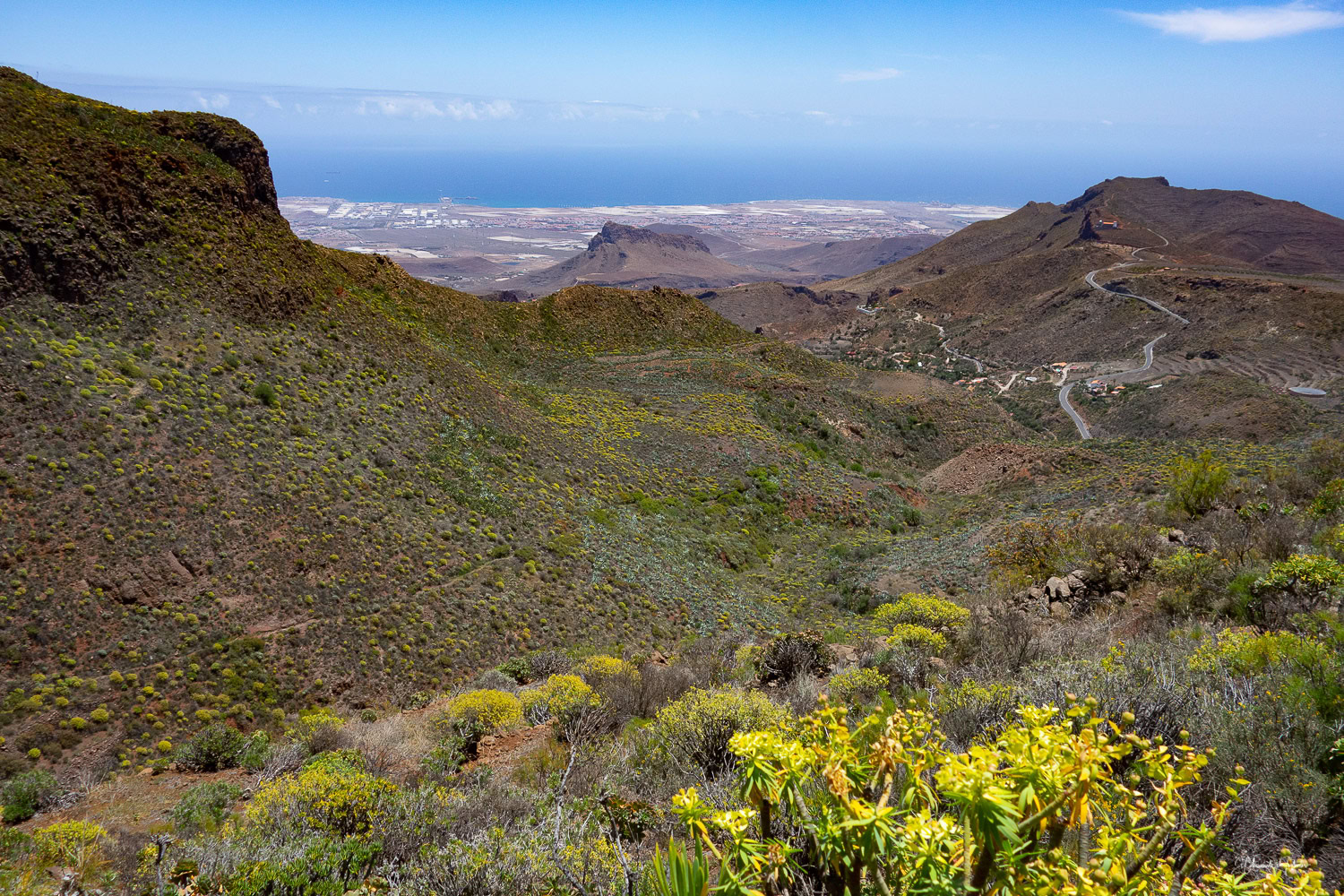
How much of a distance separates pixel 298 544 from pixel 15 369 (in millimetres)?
7049

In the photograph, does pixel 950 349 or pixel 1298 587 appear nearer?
pixel 1298 587

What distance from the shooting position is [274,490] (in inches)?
606

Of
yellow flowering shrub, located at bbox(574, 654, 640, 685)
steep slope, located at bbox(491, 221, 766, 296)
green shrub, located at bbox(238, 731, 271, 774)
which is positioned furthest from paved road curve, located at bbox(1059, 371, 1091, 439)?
steep slope, located at bbox(491, 221, 766, 296)

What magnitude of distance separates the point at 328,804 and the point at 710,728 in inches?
141

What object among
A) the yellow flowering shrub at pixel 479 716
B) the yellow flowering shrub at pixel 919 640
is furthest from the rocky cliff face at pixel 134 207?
the yellow flowering shrub at pixel 919 640

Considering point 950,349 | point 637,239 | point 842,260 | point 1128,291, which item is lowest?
point 950,349

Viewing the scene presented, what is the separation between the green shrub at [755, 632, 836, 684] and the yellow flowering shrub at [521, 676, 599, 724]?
10.1 feet

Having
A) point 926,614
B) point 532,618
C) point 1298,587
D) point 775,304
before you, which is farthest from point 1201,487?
point 775,304

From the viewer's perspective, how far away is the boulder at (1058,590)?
41.4ft

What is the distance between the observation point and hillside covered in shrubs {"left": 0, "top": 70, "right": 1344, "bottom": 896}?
3.00 metres

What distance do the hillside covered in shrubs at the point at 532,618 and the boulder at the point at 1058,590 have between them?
2.1 inches

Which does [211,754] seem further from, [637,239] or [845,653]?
[637,239]

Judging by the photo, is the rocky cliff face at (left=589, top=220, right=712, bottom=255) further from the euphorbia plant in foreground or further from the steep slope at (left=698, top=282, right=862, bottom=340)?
the euphorbia plant in foreground

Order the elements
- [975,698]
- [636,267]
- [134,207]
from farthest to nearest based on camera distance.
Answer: [636,267] → [134,207] → [975,698]
